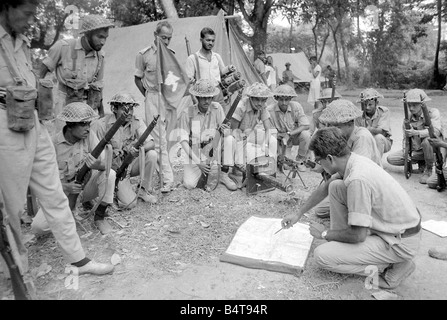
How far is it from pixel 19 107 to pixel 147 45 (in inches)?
261

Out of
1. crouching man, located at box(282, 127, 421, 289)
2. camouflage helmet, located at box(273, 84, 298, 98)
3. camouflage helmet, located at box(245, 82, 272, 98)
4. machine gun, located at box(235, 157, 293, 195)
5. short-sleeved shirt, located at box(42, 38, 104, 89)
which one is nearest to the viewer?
crouching man, located at box(282, 127, 421, 289)

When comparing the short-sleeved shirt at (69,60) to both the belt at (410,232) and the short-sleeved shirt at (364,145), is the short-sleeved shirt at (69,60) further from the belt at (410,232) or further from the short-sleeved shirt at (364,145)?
the belt at (410,232)

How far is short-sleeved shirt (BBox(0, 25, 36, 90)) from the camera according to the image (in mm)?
2566

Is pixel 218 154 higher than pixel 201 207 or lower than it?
higher

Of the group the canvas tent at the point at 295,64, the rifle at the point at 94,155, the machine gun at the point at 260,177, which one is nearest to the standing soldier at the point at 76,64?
the rifle at the point at 94,155

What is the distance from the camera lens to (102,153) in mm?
3693

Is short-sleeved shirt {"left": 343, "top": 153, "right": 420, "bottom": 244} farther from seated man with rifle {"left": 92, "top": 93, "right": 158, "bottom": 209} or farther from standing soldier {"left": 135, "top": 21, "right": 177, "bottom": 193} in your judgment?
standing soldier {"left": 135, "top": 21, "right": 177, "bottom": 193}

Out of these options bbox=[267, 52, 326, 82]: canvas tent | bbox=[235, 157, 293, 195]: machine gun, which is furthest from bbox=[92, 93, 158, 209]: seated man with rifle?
bbox=[267, 52, 326, 82]: canvas tent

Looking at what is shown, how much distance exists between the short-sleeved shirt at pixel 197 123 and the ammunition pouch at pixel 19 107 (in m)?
2.40

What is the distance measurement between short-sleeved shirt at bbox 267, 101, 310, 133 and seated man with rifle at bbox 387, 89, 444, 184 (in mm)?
1372

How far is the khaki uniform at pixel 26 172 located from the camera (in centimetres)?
256
